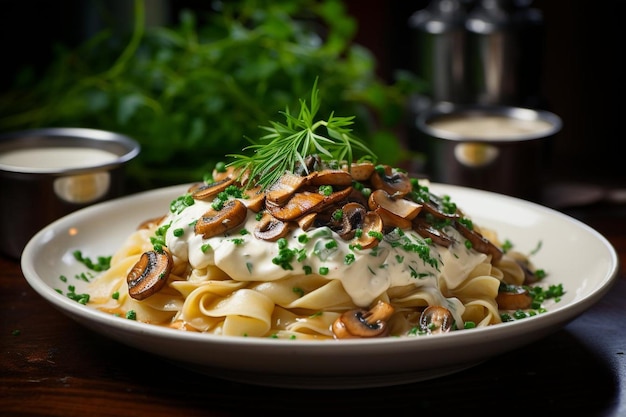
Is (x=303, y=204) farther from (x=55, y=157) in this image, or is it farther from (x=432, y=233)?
(x=55, y=157)

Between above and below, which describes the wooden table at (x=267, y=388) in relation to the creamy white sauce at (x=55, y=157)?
below

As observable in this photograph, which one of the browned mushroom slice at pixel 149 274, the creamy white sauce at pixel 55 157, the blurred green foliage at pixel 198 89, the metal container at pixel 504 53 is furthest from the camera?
the metal container at pixel 504 53

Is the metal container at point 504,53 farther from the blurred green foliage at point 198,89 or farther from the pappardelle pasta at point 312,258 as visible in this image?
the pappardelle pasta at point 312,258

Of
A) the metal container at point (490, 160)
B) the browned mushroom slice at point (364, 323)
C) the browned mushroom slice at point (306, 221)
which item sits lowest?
the metal container at point (490, 160)

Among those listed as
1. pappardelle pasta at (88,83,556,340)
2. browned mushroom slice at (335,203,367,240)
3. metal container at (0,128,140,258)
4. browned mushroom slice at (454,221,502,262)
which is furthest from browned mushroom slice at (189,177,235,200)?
metal container at (0,128,140,258)

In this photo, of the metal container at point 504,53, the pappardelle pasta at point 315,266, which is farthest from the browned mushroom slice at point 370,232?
the metal container at point 504,53

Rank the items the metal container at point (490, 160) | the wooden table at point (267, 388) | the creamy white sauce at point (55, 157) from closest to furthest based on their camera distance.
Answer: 1. the wooden table at point (267, 388)
2. the creamy white sauce at point (55, 157)
3. the metal container at point (490, 160)
